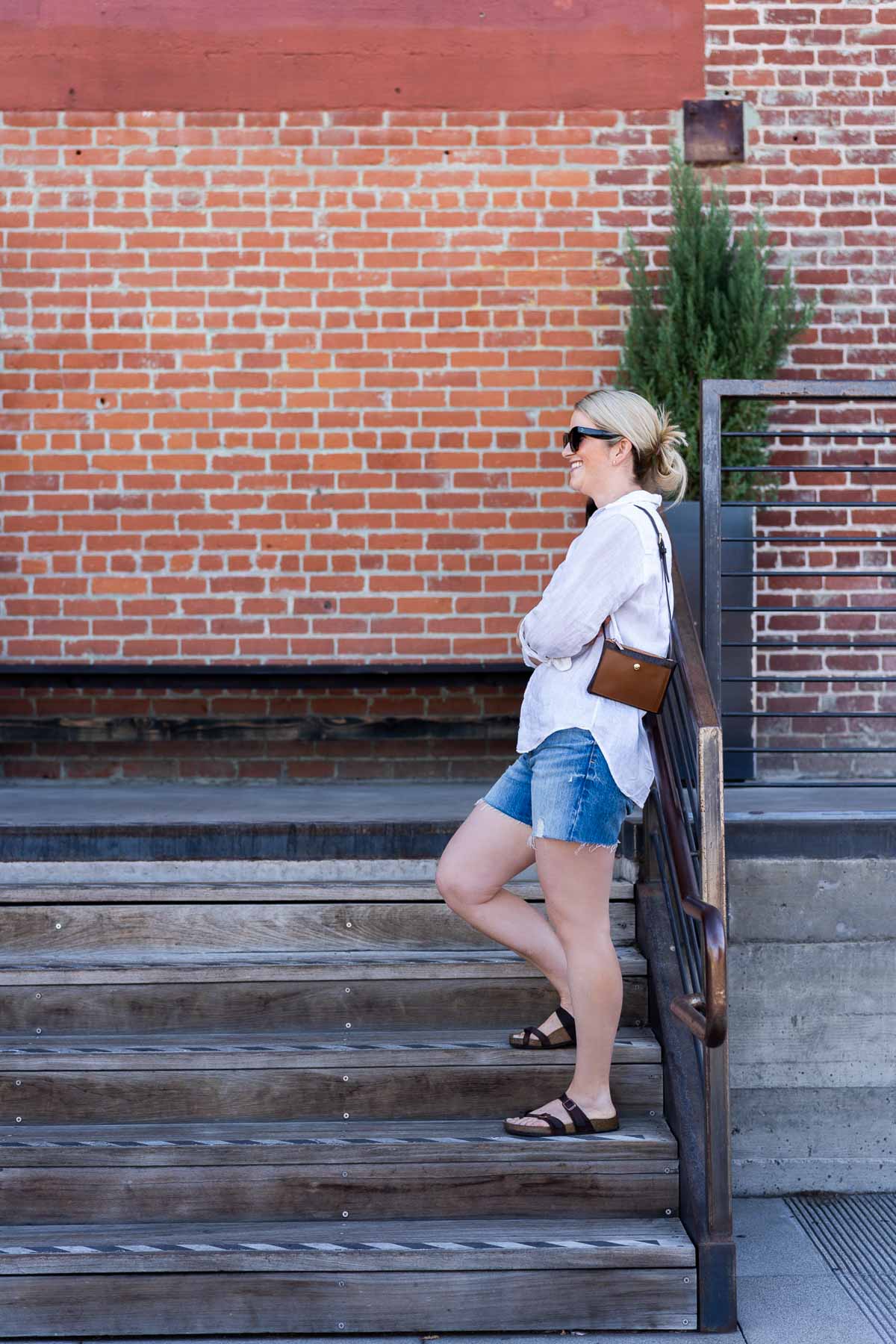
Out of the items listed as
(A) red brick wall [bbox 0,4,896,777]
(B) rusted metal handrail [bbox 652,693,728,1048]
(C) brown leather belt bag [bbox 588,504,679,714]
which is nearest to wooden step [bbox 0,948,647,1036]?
(B) rusted metal handrail [bbox 652,693,728,1048]

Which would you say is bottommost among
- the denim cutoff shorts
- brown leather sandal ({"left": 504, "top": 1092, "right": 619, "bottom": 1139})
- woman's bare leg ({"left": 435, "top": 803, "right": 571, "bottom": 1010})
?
brown leather sandal ({"left": 504, "top": 1092, "right": 619, "bottom": 1139})

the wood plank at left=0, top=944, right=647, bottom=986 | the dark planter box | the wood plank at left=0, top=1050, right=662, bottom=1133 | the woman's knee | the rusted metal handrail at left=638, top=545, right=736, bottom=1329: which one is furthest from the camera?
the dark planter box

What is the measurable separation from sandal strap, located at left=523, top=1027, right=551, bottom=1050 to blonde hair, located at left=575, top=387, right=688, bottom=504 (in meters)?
1.35

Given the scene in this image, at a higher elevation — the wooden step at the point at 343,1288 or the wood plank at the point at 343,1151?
the wood plank at the point at 343,1151

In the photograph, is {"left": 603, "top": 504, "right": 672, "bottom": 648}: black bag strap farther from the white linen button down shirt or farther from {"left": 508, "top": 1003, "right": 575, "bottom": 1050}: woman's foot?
{"left": 508, "top": 1003, "right": 575, "bottom": 1050}: woman's foot

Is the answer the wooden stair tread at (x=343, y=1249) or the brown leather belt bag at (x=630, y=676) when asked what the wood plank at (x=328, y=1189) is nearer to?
the wooden stair tread at (x=343, y=1249)

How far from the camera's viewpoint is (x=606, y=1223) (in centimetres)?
296

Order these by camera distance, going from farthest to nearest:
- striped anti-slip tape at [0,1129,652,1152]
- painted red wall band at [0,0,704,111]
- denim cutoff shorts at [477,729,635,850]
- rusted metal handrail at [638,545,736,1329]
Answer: painted red wall band at [0,0,704,111], striped anti-slip tape at [0,1129,652,1152], denim cutoff shorts at [477,729,635,850], rusted metal handrail at [638,545,736,1329]

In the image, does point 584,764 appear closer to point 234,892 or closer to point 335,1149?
point 335,1149

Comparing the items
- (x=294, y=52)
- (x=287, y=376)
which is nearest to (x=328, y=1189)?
(x=287, y=376)

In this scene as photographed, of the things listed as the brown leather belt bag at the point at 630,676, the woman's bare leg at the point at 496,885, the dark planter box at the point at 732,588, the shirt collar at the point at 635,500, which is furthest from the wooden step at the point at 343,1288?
the dark planter box at the point at 732,588

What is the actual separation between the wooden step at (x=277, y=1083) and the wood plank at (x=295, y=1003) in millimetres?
206

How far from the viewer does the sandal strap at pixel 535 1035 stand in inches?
128

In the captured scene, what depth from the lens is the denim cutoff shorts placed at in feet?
9.50
